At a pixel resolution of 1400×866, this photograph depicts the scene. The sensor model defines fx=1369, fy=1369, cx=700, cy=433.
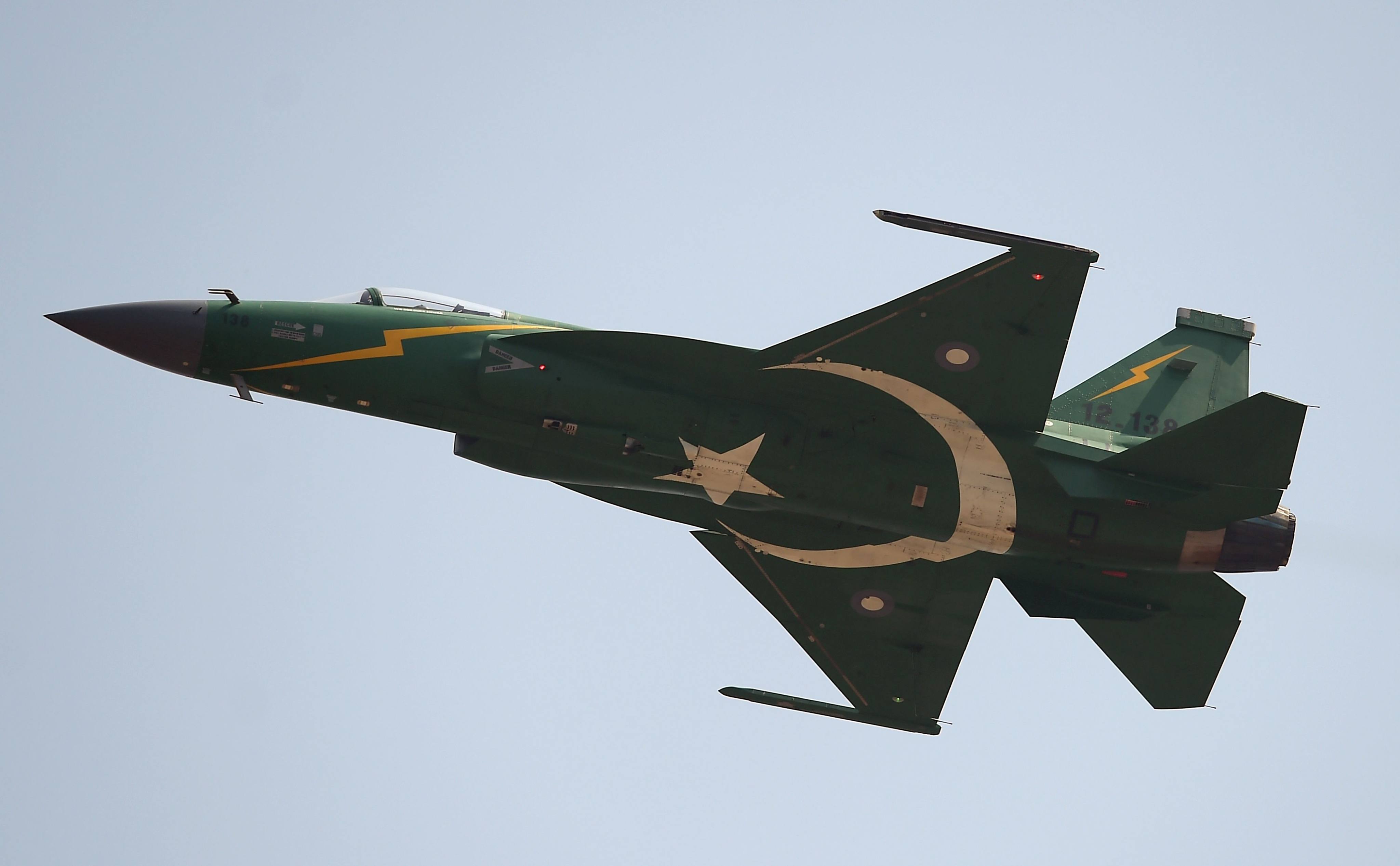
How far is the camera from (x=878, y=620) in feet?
66.5

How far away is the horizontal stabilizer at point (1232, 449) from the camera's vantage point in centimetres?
1700

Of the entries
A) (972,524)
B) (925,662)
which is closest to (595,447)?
(972,524)

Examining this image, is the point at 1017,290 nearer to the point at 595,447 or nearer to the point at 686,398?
the point at 686,398

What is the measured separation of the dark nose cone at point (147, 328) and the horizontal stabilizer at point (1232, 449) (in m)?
11.7

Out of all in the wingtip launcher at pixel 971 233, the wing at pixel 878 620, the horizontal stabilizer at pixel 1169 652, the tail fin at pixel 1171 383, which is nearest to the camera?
the wingtip launcher at pixel 971 233

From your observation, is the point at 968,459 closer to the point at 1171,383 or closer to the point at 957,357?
the point at 957,357

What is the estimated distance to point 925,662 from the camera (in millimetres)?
20297

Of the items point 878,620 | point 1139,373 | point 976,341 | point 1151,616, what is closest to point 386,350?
point 976,341

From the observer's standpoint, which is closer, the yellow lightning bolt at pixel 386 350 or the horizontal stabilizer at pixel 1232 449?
the horizontal stabilizer at pixel 1232 449

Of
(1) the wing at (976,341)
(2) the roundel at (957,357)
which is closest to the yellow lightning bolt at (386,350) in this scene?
(1) the wing at (976,341)

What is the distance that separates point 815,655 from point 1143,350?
21.6 ft

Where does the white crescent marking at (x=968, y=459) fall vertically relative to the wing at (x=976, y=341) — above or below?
below

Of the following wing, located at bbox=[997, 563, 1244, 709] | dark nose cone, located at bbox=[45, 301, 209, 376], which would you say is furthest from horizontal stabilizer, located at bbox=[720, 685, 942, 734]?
dark nose cone, located at bbox=[45, 301, 209, 376]

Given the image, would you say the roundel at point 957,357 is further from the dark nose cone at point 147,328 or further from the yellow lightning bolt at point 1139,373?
the dark nose cone at point 147,328
